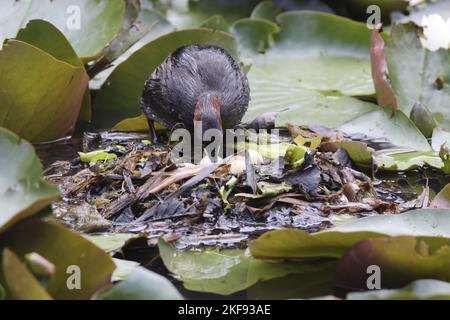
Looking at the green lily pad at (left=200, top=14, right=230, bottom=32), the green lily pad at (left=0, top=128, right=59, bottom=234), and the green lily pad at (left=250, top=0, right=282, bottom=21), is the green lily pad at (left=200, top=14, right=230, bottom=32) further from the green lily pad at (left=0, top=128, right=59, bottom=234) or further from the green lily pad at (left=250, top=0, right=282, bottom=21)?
the green lily pad at (left=0, top=128, right=59, bottom=234)

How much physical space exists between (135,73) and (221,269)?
211cm

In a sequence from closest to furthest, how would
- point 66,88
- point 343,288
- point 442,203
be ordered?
point 343,288 → point 442,203 → point 66,88

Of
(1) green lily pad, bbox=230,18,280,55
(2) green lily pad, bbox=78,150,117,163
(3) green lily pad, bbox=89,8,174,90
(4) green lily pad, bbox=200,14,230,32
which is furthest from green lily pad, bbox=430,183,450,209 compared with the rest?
(1) green lily pad, bbox=230,18,280,55

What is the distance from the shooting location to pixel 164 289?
2402 mm

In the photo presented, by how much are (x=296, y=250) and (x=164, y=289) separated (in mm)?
618

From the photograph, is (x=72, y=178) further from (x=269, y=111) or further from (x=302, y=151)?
(x=269, y=111)

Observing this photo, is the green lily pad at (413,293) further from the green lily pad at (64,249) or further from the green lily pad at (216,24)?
the green lily pad at (216,24)

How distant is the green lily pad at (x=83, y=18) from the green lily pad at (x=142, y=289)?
226 cm

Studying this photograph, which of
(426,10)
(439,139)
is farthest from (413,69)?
(426,10)

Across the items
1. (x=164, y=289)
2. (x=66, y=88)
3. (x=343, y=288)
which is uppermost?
(x=66, y=88)

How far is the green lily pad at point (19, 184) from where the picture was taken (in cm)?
251

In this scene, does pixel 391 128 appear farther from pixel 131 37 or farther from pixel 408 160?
pixel 131 37

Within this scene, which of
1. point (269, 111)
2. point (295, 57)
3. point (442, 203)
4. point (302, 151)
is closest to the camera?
point (442, 203)

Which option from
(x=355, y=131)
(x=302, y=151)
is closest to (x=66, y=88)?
(x=302, y=151)
